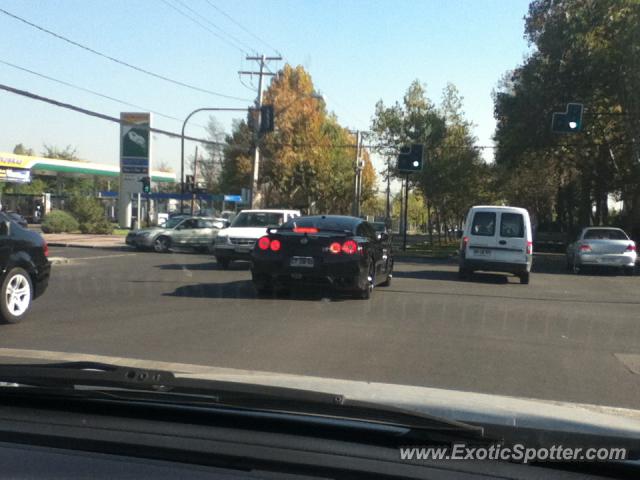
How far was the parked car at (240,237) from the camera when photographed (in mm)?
19672

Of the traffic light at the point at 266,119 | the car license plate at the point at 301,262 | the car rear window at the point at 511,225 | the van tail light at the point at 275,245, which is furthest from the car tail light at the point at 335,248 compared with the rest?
the traffic light at the point at 266,119

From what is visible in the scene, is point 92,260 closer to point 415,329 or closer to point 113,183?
point 415,329

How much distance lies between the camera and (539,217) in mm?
70750

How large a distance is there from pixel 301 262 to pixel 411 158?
1708 centimetres

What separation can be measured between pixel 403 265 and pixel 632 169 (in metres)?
15.3

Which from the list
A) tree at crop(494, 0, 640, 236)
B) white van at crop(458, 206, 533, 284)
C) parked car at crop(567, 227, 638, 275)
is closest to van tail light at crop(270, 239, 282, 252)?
white van at crop(458, 206, 533, 284)

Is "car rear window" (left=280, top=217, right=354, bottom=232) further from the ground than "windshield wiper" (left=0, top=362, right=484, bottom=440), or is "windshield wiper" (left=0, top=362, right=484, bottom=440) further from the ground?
"car rear window" (left=280, top=217, right=354, bottom=232)

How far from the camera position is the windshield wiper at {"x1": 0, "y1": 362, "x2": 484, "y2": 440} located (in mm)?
2797

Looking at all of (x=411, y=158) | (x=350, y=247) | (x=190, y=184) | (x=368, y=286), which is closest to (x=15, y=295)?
(x=350, y=247)

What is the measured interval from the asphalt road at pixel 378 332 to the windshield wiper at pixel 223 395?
12.9ft

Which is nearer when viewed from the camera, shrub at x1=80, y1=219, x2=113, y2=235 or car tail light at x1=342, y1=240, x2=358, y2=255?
car tail light at x1=342, y1=240, x2=358, y2=255

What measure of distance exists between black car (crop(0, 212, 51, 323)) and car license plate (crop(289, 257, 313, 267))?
153 inches

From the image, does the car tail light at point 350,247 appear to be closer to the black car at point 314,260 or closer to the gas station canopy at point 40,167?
the black car at point 314,260

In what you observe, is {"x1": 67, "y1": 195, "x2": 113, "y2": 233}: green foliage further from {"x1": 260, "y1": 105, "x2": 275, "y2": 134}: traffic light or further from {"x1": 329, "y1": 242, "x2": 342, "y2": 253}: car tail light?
{"x1": 329, "y1": 242, "x2": 342, "y2": 253}: car tail light
